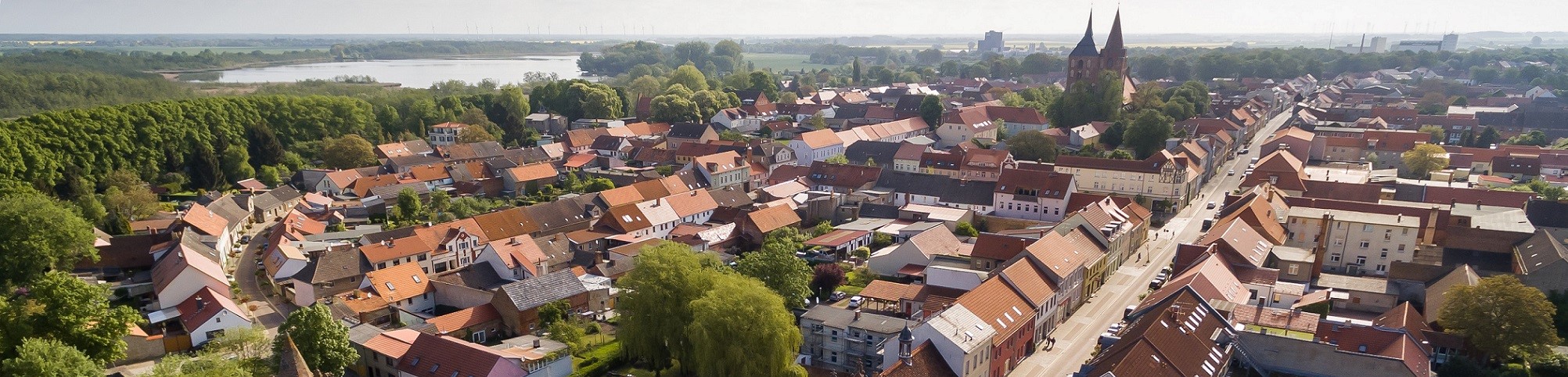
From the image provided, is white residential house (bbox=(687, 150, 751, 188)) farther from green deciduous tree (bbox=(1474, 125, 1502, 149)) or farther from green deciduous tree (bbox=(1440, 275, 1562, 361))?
green deciduous tree (bbox=(1474, 125, 1502, 149))

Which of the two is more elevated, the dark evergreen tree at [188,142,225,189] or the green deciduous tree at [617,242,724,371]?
the green deciduous tree at [617,242,724,371]

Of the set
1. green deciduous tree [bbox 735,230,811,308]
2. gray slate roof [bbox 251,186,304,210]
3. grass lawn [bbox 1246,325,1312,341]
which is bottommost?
gray slate roof [bbox 251,186,304,210]

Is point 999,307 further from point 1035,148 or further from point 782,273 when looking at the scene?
point 1035,148

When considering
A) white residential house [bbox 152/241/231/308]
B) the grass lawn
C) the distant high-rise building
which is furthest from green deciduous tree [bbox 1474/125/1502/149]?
the distant high-rise building

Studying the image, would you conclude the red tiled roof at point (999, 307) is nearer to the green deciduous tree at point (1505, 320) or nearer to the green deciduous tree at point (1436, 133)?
the green deciduous tree at point (1505, 320)

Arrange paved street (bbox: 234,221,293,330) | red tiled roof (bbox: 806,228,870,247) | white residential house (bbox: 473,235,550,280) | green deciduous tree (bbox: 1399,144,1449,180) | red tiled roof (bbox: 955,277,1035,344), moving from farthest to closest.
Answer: green deciduous tree (bbox: 1399,144,1449,180) < red tiled roof (bbox: 806,228,870,247) < white residential house (bbox: 473,235,550,280) < paved street (bbox: 234,221,293,330) < red tiled roof (bbox: 955,277,1035,344)

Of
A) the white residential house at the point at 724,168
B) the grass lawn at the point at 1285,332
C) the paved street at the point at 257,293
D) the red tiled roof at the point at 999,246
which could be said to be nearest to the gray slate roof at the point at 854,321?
the red tiled roof at the point at 999,246

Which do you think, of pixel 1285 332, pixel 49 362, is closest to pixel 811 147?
pixel 1285 332
